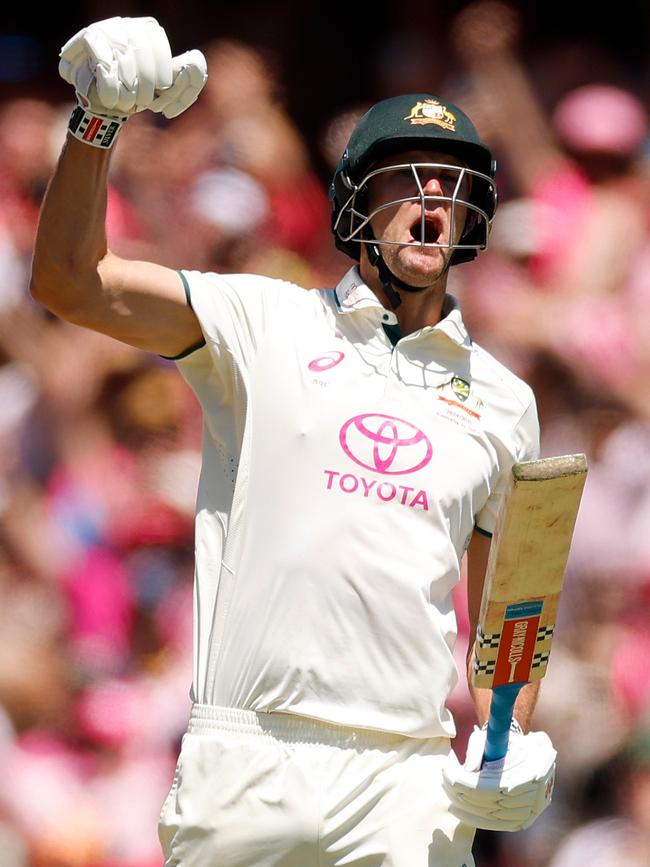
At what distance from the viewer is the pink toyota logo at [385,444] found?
2266 millimetres

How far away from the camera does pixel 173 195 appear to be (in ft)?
13.2

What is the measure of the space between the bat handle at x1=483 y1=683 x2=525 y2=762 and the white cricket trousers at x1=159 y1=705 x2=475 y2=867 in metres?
0.10

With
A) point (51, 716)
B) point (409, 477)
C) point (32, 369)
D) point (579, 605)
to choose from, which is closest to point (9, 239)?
point (32, 369)

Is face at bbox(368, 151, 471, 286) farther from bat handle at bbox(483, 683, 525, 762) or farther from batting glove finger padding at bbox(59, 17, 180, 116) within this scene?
bat handle at bbox(483, 683, 525, 762)

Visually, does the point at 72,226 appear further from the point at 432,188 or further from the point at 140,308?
the point at 432,188

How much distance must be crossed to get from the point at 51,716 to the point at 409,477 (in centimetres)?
183

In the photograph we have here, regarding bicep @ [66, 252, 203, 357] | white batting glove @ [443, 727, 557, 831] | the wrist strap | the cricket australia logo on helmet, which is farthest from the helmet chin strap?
white batting glove @ [443, 727, 557, 831]

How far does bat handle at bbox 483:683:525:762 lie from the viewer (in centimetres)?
222

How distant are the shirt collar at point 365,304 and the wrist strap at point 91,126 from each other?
20.3 inches

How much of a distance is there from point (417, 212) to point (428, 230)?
1.6 inches

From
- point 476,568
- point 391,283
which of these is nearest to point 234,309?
point 391,283

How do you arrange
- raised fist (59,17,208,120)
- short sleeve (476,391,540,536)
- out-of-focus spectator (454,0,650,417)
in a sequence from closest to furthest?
1. raised fist (59,17,208,120)
2. short sleeve (476,391,540,536)
3. out-of-focus spectator (454,0,650,417)

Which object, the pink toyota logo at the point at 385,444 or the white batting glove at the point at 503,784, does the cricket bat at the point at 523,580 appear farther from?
the pink toyota logo at the point at 385,444

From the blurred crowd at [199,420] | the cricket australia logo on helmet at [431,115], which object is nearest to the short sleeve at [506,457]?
the cricket australia logo on helmet at [431,115]
